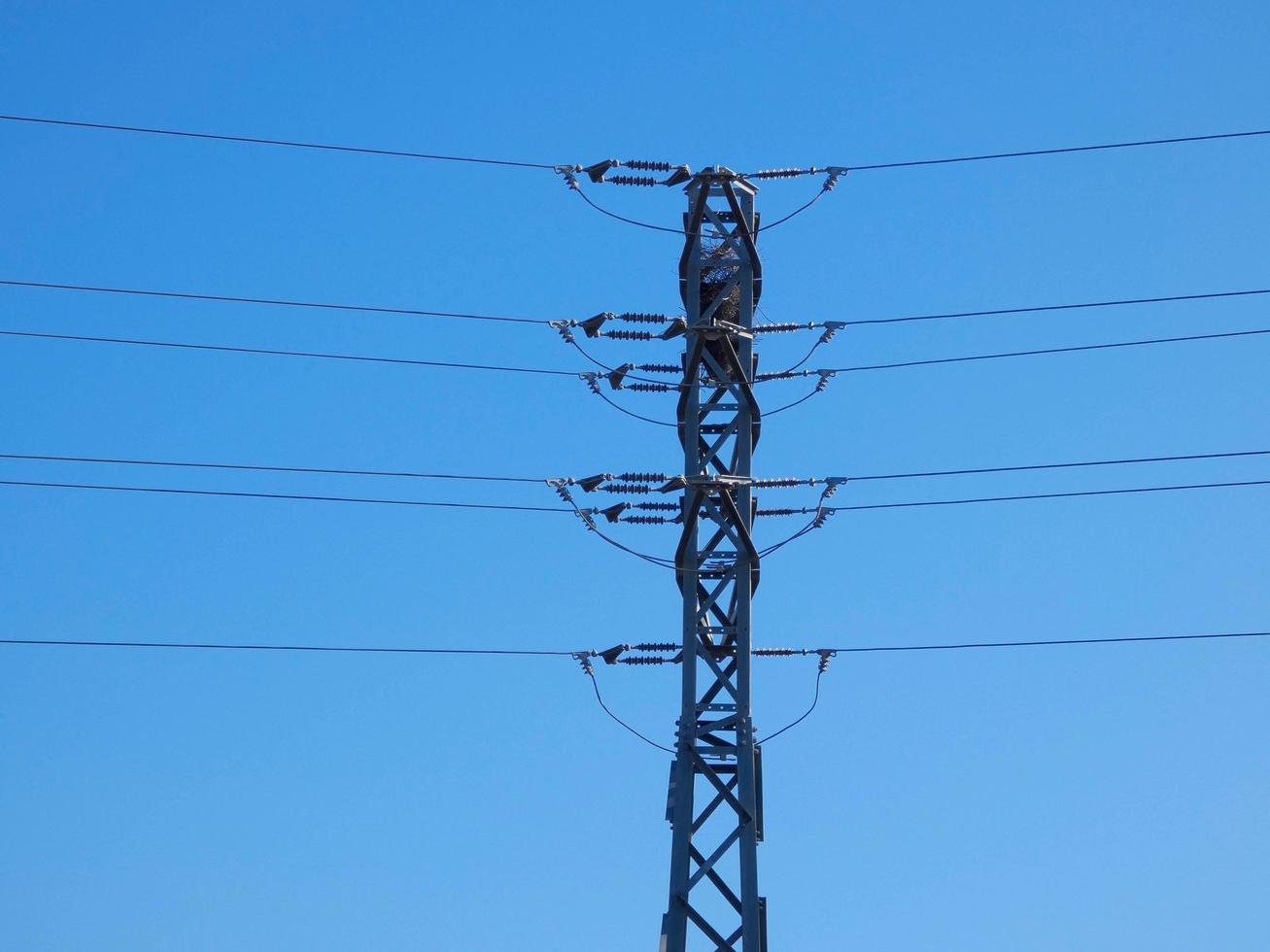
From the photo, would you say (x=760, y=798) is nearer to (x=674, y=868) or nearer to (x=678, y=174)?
(x=674, y=868)

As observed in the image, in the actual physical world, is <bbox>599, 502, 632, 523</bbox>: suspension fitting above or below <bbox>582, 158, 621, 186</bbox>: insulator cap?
below

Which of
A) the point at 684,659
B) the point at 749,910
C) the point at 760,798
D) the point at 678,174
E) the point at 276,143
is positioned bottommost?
the point at 749,910

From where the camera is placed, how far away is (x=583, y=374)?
2938 centimetres

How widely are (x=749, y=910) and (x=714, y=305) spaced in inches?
335

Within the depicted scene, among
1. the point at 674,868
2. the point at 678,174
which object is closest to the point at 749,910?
the point at 674,868

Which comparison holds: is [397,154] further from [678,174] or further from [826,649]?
[826,649]

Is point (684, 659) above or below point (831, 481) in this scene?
below

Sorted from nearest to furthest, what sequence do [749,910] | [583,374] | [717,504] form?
[749,910] < [717,504] < [583,374]

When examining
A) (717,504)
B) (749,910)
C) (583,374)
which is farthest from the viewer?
(583,374)

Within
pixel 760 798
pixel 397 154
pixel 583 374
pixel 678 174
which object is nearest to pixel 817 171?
pixel 678 174

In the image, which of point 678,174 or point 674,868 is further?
point 678,174

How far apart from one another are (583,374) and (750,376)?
300 centimetres

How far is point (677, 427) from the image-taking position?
27797mm

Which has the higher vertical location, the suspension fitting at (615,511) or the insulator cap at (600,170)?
the insulator cap at (600,170)
